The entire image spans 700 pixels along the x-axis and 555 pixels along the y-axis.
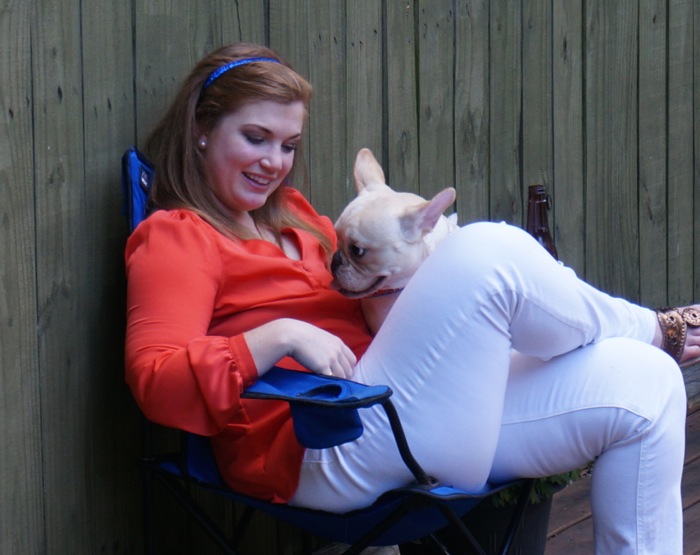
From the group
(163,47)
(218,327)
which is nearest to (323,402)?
(218,327)

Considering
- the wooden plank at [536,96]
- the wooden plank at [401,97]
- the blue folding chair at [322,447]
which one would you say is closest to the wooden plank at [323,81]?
the wooden plank at [401,97]

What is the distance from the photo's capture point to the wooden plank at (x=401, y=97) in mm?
3043

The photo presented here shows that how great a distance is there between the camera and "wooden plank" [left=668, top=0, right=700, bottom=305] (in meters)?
4.25

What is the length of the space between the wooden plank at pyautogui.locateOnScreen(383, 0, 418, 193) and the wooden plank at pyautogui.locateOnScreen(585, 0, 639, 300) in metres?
0.95

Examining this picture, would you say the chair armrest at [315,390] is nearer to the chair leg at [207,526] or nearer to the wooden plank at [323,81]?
the chair leg at [207,526]

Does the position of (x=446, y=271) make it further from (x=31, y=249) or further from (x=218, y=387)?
(x=31, y=249)

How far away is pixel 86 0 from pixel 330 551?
5.27ft

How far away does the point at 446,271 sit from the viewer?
198 cm

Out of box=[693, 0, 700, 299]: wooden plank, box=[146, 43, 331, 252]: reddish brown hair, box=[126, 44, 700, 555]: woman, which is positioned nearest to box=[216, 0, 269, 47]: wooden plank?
box=[146, 43, 331, 252]: reddish brown hair

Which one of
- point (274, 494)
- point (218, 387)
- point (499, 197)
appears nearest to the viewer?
point (218, 387)

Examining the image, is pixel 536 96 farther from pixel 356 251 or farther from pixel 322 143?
pixel 356 251

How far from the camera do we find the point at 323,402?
5.74 ft

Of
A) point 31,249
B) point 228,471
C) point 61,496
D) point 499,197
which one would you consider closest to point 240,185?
point 31,249

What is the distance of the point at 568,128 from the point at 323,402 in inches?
88.9
